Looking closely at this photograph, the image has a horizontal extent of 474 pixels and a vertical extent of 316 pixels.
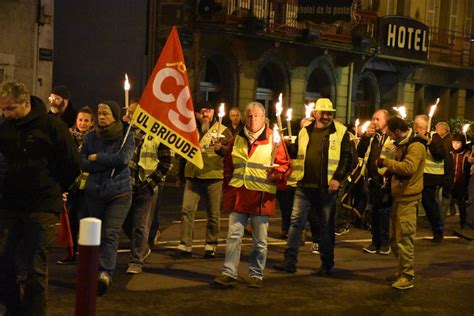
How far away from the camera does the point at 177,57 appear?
9.54 metres

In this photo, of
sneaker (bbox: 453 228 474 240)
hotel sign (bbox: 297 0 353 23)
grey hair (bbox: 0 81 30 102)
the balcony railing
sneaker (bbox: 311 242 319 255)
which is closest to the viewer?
grey hair (bbox: 0 81 30 102)

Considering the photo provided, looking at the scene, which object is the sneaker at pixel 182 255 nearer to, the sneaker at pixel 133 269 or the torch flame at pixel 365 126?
the sneaker at pixel 133 269

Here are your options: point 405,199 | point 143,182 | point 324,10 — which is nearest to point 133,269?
point 143,182

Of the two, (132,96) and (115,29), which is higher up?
(115,29)

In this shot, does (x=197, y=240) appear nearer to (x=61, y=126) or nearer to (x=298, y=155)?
(x=298, y=155)

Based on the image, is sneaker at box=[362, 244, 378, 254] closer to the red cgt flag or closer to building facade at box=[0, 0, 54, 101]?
the red cgt flag

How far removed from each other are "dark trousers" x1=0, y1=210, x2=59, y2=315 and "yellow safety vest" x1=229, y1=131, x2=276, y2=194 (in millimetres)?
2794

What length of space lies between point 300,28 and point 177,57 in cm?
1753

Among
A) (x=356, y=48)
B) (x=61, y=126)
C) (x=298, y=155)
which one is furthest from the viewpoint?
Result: (x=356, y=48)

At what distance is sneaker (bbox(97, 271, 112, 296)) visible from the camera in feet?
28.9

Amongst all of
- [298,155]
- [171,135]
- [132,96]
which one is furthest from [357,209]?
[132,96]

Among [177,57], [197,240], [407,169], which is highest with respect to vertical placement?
[177,57]

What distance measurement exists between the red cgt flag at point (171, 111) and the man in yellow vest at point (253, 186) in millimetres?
491

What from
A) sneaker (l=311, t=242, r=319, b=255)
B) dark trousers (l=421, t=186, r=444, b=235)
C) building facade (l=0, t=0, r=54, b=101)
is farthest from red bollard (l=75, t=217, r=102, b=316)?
building facade (l=0, t=0, r=54, b=101)
